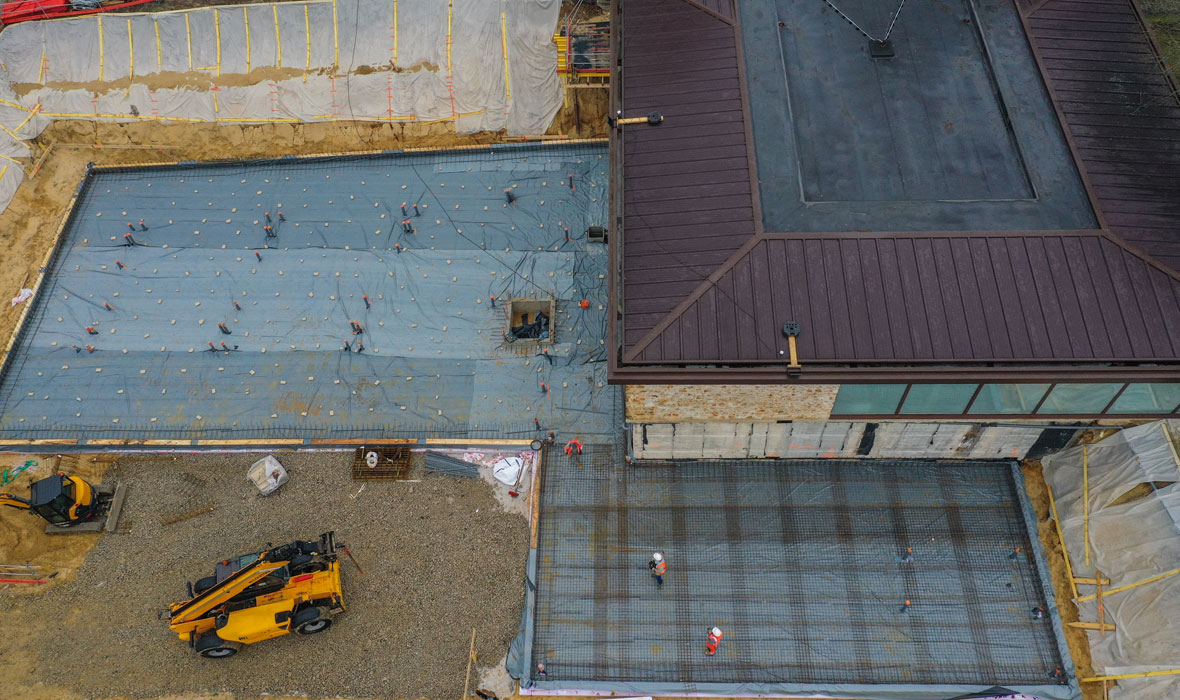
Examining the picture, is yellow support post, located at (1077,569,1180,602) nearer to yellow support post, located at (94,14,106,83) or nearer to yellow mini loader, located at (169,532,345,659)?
yellow mini loader, located at (169,532,345,659)

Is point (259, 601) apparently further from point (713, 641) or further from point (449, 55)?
point (449, 55)

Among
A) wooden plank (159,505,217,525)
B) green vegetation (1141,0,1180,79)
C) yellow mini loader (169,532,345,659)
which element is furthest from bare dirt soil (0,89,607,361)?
green vegetation (1141,0,1180,79)

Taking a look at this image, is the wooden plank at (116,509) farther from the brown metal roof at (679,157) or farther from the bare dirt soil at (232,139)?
the brown metal roof at (679,157)

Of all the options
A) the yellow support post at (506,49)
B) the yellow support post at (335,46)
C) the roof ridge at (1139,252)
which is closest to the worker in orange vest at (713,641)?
the roof ridge at (1139,252)

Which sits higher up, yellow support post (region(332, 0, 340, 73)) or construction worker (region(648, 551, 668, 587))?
yellow support post (region(332, 0, 340, 73))

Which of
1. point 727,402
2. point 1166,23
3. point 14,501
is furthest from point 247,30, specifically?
point 1166,23

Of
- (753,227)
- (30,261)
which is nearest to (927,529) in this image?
(753,227)
